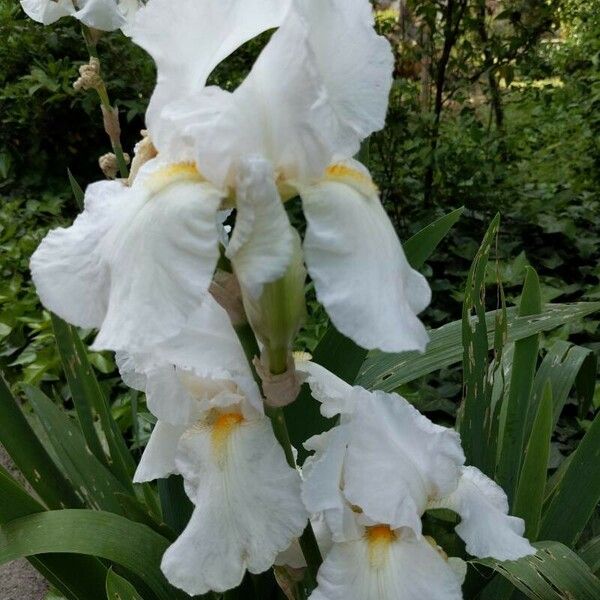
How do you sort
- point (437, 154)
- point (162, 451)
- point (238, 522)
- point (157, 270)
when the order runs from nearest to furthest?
point (157, 270)
point (238, 522)
point (162, 451)
point (437, 154)

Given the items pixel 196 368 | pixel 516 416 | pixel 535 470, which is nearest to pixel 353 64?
pixel 196 368

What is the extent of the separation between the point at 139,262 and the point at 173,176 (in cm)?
9

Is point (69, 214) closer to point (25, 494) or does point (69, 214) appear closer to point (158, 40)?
point (25, 494)

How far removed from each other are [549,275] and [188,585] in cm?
234

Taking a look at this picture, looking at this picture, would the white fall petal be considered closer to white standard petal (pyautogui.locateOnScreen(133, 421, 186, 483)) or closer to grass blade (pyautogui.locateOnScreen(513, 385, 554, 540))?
white standard petal (pyautogui.locateOnScreen(133, 421, 186, 483))

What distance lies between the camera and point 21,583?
1941mm

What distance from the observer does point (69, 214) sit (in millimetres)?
3582

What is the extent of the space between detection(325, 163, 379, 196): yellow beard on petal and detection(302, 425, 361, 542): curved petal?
0.23 m

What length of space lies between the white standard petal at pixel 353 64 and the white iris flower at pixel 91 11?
35.1 inches

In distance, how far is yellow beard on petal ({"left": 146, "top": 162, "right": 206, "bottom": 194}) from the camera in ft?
1.96

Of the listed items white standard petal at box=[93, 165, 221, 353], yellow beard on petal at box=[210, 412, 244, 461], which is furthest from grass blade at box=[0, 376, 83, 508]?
white standard petal at box=[93, 165, 221, 353]

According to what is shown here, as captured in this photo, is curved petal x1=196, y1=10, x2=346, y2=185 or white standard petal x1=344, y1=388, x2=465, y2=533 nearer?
curved petal x1=196, y1=10, x2=346, y2=185

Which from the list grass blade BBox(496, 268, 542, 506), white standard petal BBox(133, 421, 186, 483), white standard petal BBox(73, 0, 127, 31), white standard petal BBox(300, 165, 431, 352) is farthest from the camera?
white standard petal BBox(73, 0, 127, 31)

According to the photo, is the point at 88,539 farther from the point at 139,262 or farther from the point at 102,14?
the point at 102,14
